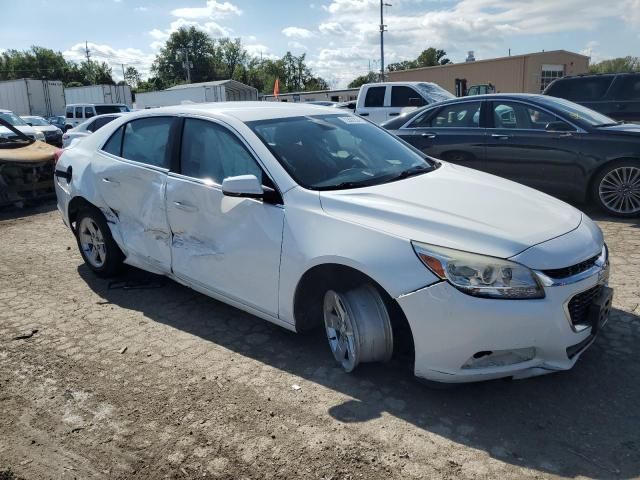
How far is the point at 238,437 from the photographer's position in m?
2.72

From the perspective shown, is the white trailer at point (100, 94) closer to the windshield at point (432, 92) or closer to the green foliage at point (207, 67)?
the windshield at point (432, 92)

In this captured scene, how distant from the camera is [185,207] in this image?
387 centimetres

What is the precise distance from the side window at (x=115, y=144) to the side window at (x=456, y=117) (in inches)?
192

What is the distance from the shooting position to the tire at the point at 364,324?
298 centimetres

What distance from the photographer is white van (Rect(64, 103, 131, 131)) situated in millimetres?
24328

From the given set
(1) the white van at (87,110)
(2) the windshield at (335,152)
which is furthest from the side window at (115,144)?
(1) the white van at (87,110)

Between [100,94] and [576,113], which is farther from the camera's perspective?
[100,94]

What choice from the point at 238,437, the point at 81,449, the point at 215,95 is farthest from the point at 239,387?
the point at 215,95

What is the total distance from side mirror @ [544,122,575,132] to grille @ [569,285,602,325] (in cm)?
459

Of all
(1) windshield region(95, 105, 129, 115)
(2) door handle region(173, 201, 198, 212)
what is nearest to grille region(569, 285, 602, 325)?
(2) door handle region(173, 201, 198, 212)

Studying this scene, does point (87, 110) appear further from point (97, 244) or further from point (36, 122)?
point (97, 244)

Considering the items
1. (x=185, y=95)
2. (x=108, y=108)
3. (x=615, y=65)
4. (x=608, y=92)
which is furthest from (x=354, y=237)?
(x=615, y=65)

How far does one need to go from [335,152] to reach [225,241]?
98 centimetres

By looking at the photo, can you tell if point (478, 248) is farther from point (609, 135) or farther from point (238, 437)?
point (609, 135)
